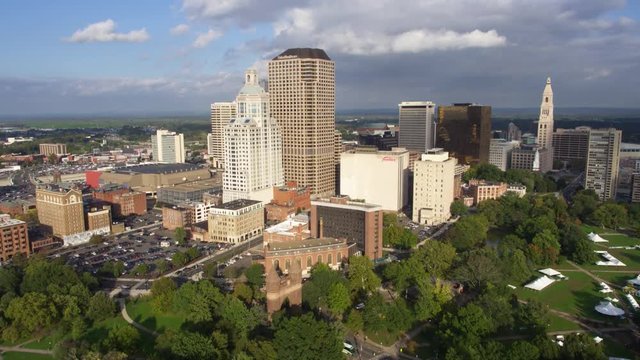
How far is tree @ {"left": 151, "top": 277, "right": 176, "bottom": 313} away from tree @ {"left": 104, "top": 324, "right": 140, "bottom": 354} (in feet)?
30.0

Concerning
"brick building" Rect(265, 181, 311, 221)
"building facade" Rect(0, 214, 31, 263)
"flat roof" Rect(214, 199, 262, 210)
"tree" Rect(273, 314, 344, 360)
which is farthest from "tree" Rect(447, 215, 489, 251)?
"building facade" Rect(0, 214, 31, 263)

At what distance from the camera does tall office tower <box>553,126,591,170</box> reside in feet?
584

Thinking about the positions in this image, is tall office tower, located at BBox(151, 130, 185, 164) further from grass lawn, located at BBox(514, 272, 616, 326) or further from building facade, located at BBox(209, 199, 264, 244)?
grass lawn, located at BBox(514, 272, 616, 326)

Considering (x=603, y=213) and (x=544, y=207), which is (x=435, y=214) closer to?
(x=544, y=207)

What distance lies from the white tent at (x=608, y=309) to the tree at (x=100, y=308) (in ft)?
188

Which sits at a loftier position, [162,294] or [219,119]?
[219,119]

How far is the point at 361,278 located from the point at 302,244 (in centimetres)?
1143

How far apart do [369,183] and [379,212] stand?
1344 inches

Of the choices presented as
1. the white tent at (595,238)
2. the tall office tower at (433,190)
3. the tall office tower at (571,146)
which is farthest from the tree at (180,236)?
the tall office tower at (571,146)

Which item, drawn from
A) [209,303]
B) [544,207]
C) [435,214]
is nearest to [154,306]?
[209,303]

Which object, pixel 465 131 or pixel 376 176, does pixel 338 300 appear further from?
pixel 465 131

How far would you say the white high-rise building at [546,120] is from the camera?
17450cm

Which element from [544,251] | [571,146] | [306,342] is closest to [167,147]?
[544,251]

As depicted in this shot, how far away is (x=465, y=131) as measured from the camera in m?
153
